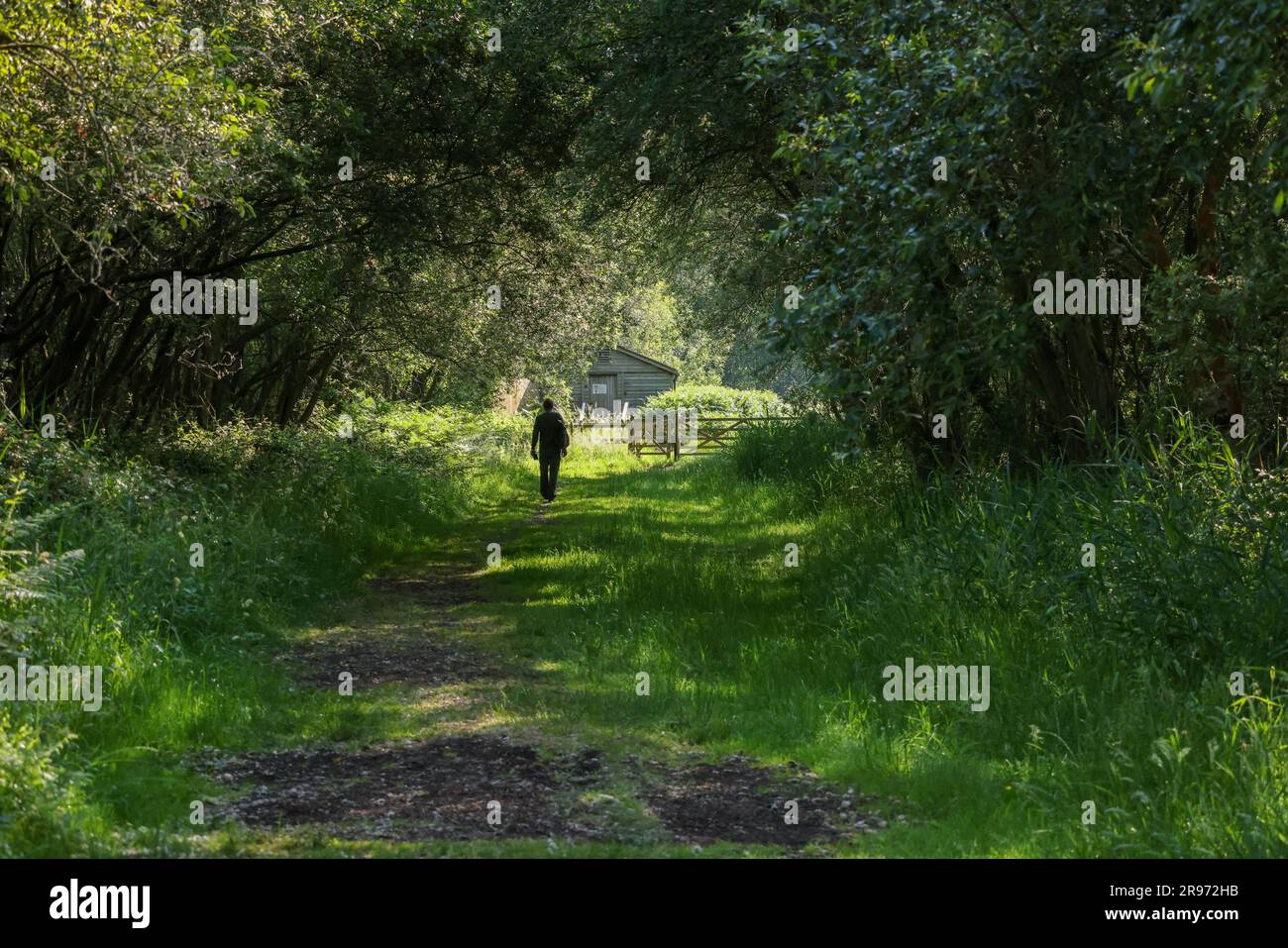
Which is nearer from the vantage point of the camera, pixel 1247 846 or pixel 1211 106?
pixel 1247 846

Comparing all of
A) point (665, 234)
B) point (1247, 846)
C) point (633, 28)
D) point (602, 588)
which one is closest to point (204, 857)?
point (1247, 846)

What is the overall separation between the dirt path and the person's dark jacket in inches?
503

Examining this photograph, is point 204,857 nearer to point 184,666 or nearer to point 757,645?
point 184,666

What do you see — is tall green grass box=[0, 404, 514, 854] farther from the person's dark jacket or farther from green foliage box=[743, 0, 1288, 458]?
green foliage box=[743, 0, 1288, 458]

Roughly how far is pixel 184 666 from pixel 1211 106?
746 cm

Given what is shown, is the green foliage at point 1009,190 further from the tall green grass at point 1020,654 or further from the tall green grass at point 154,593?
Result: the tall green grass at point 154,593

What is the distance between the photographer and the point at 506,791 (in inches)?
259

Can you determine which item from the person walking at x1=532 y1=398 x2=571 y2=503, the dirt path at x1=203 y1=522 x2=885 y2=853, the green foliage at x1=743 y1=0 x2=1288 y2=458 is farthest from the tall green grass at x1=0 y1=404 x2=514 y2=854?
the green foliage at x1=743 y1=0 x2=1288 y2=458

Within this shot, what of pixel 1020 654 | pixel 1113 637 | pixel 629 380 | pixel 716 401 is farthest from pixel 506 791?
pixel 629 380

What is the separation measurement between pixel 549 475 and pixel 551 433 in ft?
3.52

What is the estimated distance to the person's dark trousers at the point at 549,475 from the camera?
72.7 feet

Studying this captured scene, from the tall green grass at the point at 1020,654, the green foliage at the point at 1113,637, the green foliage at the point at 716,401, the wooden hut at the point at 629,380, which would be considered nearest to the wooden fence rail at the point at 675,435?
the green foliage at the point at 716,401

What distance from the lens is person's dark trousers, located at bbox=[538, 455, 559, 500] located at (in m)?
22.2

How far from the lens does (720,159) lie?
16.3 meters
